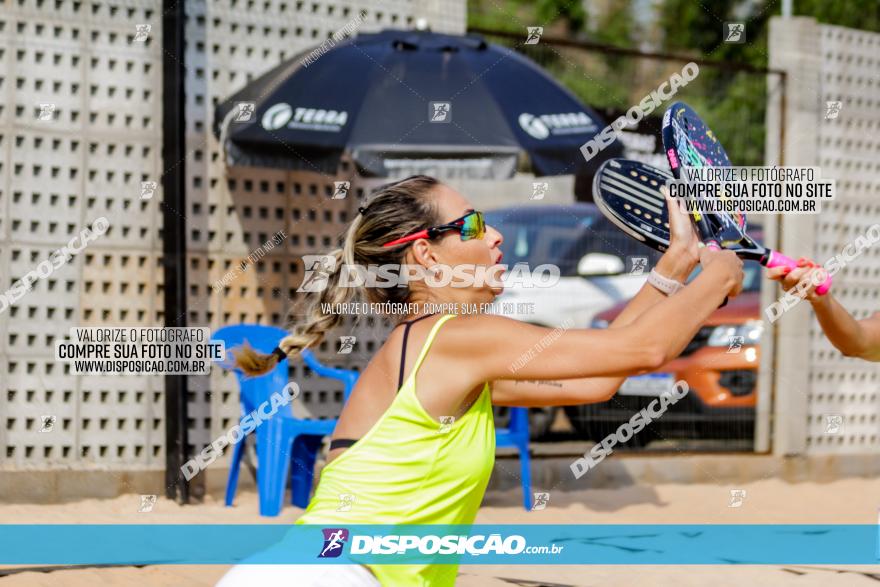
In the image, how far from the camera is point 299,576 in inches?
84.6

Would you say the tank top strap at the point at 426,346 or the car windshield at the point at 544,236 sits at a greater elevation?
the tank top strap at the point at 426,346

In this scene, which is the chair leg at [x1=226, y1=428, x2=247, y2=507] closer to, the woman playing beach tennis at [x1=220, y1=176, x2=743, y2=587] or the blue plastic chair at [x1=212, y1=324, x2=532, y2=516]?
the blue plastic chair at [x1=212, y1=324, x2=532, y2=516]

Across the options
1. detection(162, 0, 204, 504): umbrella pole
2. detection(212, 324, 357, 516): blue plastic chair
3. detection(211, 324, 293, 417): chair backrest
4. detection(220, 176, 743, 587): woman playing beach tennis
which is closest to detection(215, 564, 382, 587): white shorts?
detection(220, 176, 743, 587): woman playing beach tennis

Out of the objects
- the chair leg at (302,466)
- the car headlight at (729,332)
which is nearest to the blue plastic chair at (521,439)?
the chair leg at (302,466)

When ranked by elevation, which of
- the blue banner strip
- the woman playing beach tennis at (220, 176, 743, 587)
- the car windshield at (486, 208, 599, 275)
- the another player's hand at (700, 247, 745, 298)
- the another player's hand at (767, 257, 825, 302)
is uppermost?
the another player's hand at (700, 247, 745, 298)

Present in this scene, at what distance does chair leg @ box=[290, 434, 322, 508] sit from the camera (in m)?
7.18

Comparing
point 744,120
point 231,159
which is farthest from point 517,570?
point 744,120

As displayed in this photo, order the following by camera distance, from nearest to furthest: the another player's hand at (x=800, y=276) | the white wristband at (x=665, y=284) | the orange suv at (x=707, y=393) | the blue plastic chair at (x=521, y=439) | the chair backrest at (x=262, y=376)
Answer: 1. the white wristband at (x=665, y=284)
2. the another player's hand at (x=800, y=276)
3. the chair backrest at (x=262, y=376)
4. the blue plastic chair at (x=521, y=439)
5. the orange suv at (x=707, y=393)

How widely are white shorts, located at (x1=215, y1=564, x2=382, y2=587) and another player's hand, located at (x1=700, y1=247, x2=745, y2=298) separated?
93 cm

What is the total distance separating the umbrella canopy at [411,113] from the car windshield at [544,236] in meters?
2.10

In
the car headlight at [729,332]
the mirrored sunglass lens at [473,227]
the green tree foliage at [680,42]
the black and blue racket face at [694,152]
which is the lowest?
the car headlight at [729,332]

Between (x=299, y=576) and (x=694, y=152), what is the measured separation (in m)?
1.44

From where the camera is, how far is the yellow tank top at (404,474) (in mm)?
2303

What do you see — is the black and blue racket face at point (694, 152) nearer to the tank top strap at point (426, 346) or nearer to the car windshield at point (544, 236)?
→ the tank top strap at point (426, 346)
